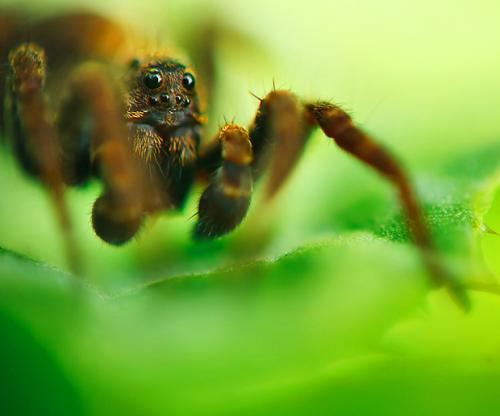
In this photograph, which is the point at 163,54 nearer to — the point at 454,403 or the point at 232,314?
the point at 232,314

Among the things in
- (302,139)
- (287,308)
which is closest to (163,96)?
(302,139)

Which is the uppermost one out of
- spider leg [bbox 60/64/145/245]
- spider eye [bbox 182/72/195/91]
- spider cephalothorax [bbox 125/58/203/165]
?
spider eye [bbox 182/72/195/91]

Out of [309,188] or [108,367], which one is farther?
[309,188]

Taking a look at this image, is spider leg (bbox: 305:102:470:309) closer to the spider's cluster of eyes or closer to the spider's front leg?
the spider's front leg

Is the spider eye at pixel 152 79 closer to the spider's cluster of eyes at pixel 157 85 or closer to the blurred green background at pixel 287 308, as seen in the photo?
the spider's cluster of eyes at pixel 157 85

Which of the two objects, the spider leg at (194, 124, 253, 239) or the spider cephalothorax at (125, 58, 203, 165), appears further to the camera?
the spider cephalothorax at (125, 58, 203, 165)

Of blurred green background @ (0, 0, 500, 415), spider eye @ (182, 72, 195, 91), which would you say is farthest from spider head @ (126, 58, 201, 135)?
blurred green background @ (0, 0, 500, 415)

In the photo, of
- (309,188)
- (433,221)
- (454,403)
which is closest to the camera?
(454,403)

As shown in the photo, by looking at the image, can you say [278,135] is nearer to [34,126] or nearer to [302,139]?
[302,139]

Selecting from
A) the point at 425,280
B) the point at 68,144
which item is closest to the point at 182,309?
the point at 425,280
